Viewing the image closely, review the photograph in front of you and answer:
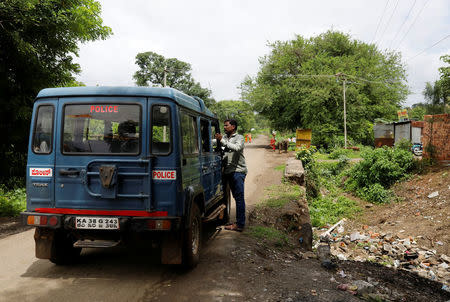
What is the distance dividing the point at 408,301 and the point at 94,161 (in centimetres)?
448

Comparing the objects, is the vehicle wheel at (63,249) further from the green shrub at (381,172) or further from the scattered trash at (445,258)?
the green shrub at (381,172)

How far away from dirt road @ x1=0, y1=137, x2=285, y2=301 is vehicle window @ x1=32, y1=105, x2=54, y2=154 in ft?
5.31

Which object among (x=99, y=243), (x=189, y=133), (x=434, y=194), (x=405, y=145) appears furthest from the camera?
(x=405, y=145)

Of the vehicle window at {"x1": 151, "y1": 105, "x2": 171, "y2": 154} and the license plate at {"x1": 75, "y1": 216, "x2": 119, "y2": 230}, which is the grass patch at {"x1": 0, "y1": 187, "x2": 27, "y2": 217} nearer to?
the license plate at {"x1": 75, "y1": 216, "x2": 119, "y2": 230}

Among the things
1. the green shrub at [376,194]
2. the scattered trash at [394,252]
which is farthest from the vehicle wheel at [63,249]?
the green shrub at [376,194]

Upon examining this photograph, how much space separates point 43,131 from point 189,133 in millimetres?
1791

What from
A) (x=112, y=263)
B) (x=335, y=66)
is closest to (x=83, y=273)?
(x=112, y=263)

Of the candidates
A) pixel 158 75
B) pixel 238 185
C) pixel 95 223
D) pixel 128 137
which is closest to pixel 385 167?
pixel 238 185

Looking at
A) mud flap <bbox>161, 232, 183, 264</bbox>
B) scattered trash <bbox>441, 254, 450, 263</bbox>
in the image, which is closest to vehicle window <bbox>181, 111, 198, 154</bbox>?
mud flap <bbox>161, 232, 183, 264</bbox>

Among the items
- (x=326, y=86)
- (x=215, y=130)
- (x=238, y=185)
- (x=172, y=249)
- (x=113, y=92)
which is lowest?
(x=172, y=249)

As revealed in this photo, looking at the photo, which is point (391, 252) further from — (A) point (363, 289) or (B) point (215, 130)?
(B) point (215, 130)

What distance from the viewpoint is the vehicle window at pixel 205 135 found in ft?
17.6

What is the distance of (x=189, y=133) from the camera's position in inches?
181

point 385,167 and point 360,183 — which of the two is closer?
point 385,167
